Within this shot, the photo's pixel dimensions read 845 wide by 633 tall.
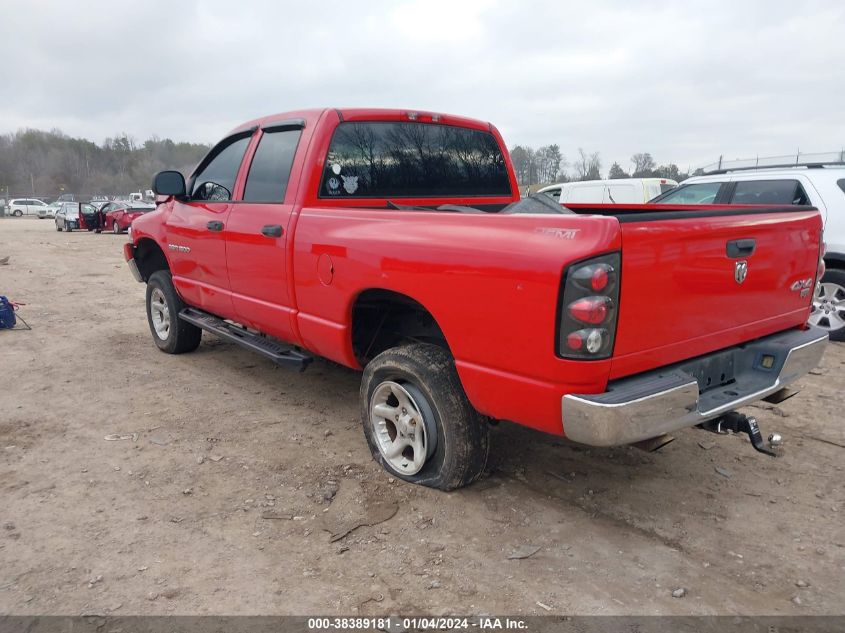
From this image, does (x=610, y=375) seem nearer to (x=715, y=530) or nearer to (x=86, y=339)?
(x=715, y=530)

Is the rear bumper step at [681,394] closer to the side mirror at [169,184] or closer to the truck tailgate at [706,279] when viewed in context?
the truck tailgate at [706,279]

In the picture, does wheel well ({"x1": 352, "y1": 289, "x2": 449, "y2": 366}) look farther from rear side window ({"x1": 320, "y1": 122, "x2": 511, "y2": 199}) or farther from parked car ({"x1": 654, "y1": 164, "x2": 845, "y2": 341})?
parked car ({"x1": 654, "y1": 164, "x2": 845, "y2": 341})

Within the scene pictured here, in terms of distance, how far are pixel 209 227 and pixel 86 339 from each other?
3.09 metres

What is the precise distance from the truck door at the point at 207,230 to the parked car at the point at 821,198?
18.6 ft

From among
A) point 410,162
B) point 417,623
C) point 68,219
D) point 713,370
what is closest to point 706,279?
point 713,370

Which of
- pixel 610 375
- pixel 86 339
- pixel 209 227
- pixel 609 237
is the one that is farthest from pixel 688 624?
pixel 86 339

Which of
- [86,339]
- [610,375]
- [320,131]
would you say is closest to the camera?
[610,375]

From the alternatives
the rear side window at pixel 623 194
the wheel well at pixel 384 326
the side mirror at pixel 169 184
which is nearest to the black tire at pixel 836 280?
the wheel well at pixel 384 326

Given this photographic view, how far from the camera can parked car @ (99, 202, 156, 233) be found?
24.6 metres

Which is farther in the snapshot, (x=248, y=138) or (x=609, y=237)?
(x=248, y=138)

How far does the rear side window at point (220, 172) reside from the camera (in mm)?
4770

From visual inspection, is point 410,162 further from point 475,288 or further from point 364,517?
point 364,517

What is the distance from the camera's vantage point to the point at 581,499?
3.29 metres

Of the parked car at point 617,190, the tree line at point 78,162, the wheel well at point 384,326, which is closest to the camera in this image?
the wheel well at point 384,326
